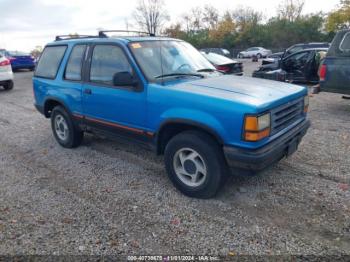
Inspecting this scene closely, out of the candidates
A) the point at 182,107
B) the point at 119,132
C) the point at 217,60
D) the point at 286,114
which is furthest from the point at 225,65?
the point at 182,107

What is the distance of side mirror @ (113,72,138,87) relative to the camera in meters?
3.70

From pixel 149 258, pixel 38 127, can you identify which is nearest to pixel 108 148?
pixel 38 127

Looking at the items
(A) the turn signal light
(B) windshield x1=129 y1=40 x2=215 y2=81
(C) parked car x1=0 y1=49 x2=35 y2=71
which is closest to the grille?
(A) the turn signal light

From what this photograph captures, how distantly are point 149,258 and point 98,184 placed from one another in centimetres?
170

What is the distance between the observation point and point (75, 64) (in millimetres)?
4914

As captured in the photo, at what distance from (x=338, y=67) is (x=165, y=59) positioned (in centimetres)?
486

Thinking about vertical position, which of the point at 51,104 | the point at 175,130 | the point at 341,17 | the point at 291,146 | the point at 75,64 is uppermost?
the point at 341,17

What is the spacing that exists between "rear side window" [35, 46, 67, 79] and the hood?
263 cm

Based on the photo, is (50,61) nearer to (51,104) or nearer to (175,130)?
(51,104)

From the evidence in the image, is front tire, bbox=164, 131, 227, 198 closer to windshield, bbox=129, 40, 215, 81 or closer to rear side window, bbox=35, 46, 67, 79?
windshield, bbox=129, 40, 215, 81

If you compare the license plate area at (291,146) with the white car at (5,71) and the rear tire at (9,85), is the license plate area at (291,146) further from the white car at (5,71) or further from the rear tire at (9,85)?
the rear tire at (9,85)

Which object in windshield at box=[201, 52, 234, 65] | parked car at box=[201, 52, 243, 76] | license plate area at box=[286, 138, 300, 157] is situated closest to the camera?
license plate area at box=[286, 138, 300, 157]

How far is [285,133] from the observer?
355 cm

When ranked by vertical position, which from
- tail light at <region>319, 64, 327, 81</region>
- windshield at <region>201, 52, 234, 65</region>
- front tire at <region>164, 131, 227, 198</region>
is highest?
windshield at <region>201, 52, 234, 65</region>
